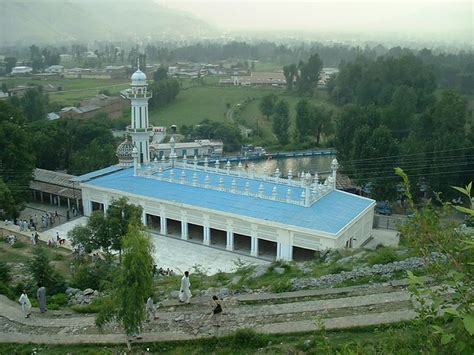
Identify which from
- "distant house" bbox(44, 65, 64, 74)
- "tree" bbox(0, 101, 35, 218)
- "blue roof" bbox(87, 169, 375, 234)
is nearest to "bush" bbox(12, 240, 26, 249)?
"tree" bbox(0, 101, 35, 218)

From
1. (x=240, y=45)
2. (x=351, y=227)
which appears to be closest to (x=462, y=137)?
(x=351, y=227)

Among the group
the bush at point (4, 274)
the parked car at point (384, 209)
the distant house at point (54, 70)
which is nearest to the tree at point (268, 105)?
the parked car at point (384, 209)

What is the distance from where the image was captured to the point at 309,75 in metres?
66.4

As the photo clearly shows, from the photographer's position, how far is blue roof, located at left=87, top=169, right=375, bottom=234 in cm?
1946

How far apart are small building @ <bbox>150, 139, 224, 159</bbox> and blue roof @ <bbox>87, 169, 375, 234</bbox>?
48.0 ft

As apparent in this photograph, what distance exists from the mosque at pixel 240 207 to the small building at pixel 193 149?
43.4 ft

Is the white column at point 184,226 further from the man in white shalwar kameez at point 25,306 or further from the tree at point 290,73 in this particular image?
the tree at point 290,73

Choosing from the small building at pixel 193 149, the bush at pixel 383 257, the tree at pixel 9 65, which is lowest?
the small building at pixel 193 149

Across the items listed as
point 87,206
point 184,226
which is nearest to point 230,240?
point 184,226

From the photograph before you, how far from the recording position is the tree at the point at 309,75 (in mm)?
65250

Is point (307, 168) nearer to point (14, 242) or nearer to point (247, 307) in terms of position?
point (14, 242)

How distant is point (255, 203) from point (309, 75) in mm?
48157

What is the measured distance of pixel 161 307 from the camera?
12.3m

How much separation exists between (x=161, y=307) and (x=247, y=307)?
205cm
